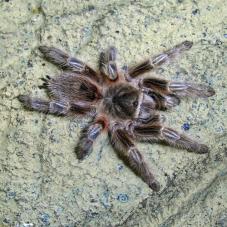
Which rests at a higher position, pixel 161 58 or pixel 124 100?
pixel 161 58

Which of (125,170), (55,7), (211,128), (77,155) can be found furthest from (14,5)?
(211,128)

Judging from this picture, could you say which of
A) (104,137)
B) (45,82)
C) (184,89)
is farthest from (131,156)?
(45,82)

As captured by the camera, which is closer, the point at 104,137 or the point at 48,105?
the point at 48,105

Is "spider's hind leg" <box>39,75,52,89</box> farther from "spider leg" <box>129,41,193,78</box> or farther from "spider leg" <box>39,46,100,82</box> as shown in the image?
"spider leg" <box>129,41,193,78</box>

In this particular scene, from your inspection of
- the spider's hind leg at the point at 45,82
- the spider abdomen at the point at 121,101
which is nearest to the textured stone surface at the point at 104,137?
the spider's hind leg at the point at 45,82

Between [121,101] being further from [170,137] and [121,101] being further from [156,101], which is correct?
[170,137]

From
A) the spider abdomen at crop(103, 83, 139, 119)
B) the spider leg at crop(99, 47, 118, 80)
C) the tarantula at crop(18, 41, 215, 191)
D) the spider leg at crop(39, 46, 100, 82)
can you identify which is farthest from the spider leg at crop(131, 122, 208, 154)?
the spider leg at crop(39, 46, 100, 82)

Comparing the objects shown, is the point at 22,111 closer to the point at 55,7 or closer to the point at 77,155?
the point at 77,155
